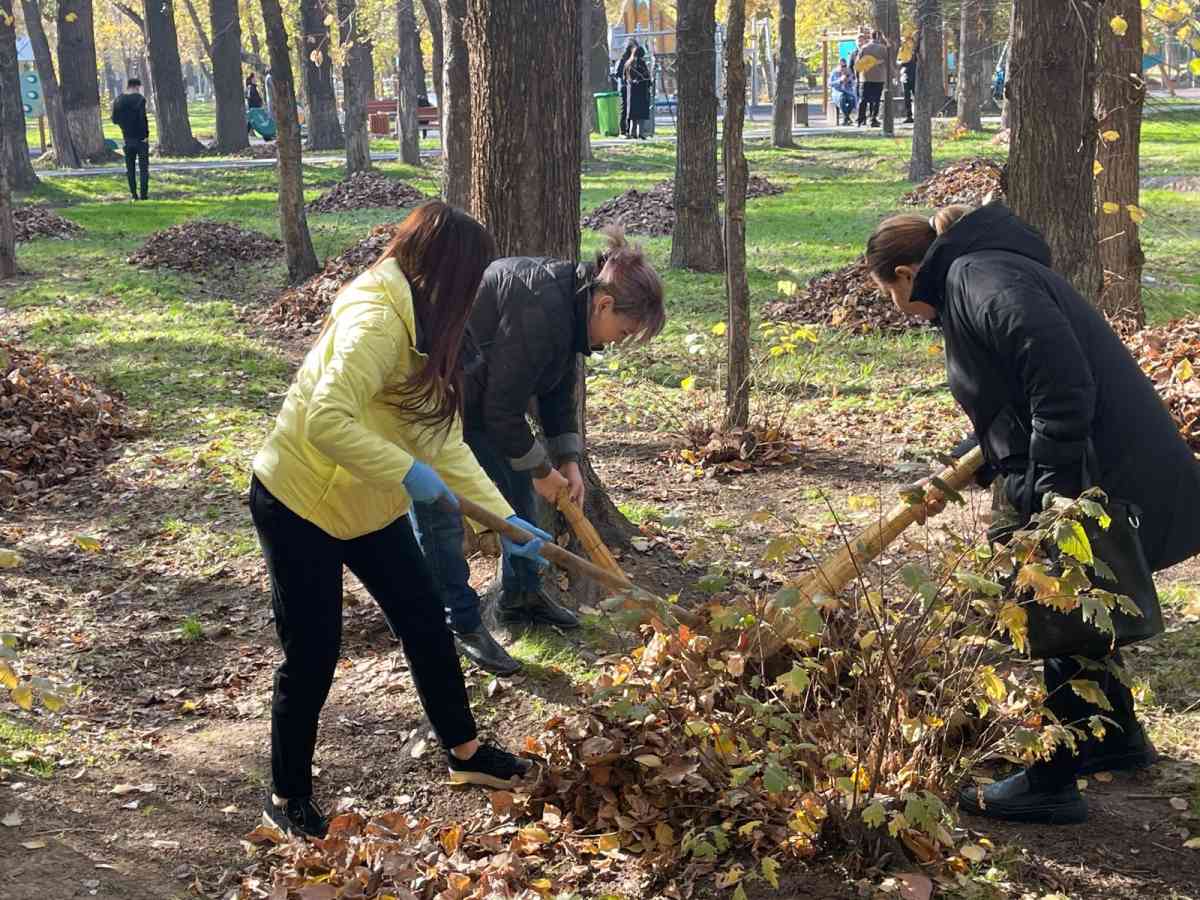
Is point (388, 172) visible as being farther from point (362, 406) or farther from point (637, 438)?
point (362, 406)

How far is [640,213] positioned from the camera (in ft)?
53.0

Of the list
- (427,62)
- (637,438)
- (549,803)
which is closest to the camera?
(549,803)

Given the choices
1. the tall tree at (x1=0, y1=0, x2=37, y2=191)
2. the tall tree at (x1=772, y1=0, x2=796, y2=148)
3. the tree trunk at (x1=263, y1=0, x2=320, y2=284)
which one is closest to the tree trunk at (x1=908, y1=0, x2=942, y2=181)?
the tall tree at (x1=772, y1=0, x2=796, y2=148)

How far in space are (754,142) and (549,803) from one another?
24.8 metres

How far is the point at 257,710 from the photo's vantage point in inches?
186

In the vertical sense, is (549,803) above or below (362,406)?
below

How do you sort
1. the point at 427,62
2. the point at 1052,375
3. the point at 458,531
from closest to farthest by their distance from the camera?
the point at 1052,375 → the point at 458,531 → the point at 427,62

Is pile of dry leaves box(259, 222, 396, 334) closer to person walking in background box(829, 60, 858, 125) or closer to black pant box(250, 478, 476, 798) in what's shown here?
black pant box(250, 478, 476, 798)

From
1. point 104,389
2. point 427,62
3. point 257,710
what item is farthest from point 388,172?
point 427,62

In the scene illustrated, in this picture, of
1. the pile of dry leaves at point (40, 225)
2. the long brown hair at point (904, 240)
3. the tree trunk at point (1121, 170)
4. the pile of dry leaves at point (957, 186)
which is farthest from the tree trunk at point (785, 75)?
the long brown hair at point (904, 240)

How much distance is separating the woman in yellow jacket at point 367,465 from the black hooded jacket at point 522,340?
42 centimetres

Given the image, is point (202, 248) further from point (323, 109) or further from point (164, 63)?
point (323, 109)

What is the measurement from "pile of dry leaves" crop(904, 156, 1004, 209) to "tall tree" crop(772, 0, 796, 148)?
7563mm

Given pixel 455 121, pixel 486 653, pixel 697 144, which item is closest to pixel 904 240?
pixel 486 653
